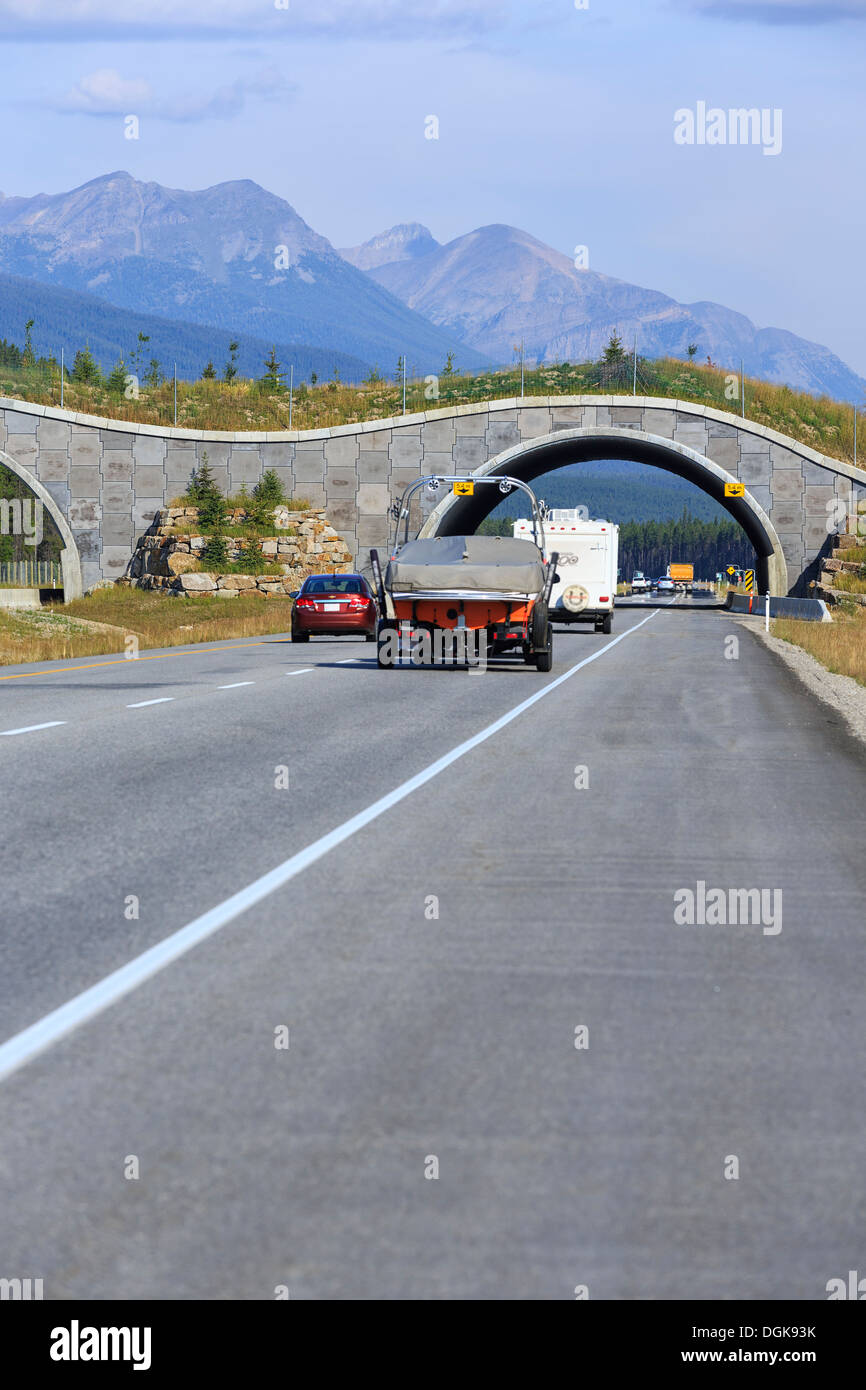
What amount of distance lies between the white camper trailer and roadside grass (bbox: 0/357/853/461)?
28825 mm

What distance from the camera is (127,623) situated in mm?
52625

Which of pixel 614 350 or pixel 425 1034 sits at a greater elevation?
pixel 614 350

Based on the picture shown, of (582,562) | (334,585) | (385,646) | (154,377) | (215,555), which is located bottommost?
(385,646)

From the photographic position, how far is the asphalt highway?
4.16m

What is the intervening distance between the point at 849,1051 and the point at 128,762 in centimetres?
893

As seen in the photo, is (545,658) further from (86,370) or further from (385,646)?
(86,370)

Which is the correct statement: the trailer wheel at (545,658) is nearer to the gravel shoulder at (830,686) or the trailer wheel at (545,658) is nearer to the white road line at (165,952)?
the gravel shoulder at (830,686)

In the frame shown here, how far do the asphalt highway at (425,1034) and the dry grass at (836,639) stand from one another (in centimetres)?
1718

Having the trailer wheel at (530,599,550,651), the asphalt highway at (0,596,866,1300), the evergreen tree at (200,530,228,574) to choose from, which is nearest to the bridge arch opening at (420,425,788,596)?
the evergreen tree at (200,530,228,574)

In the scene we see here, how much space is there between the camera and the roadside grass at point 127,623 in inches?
1380

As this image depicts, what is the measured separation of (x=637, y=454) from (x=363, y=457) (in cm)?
1333

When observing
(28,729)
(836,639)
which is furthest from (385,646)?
(836,639)

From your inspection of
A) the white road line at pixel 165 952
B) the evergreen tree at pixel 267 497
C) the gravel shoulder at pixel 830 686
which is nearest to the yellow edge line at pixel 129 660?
the gravel shoulder at pixel 830 686
